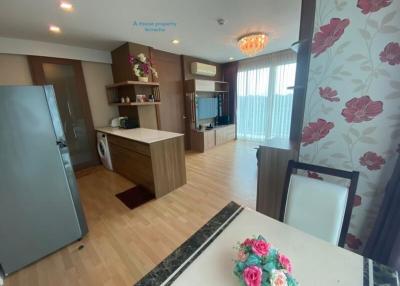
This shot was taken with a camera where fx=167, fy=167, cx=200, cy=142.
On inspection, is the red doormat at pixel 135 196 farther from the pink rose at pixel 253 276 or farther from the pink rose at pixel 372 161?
the pink rose at pixel 372 161

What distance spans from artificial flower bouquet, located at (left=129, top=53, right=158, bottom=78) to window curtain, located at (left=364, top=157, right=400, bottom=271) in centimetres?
364

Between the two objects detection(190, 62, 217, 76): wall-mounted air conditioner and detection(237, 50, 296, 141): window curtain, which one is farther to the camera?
detection(190, 62, 217, 76): wall-mounted air conditioner

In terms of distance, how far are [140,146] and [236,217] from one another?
1.97 metres

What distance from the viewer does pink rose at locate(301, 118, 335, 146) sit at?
4.35 ft

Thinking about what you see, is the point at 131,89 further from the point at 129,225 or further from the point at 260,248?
the point at 260,248

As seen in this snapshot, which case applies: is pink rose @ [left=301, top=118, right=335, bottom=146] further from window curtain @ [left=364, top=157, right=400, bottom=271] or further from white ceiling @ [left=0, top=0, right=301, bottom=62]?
white ceiling @ [left=0, top=0, right=301, bottom=62]

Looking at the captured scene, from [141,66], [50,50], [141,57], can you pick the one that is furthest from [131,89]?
[50,50]

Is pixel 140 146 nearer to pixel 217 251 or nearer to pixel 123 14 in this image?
pixel 123 14

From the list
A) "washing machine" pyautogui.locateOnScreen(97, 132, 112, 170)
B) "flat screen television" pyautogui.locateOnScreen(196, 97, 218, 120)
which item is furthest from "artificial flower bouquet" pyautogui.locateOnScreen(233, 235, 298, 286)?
"flat screen television" pyautogui.locateOnScreen(196, 97, 218, 120)

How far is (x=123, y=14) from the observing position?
86.9 inches

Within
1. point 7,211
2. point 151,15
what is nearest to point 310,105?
point 151,15

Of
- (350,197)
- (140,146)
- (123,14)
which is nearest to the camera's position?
(350,197)

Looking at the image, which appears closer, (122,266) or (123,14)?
(122,266)

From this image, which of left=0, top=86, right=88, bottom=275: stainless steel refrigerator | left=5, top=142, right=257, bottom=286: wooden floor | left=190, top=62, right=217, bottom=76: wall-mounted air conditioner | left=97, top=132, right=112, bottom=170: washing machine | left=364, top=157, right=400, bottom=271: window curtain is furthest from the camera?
left=190, top=62, right=217, bottom=76: wall-mounted air conditioner
